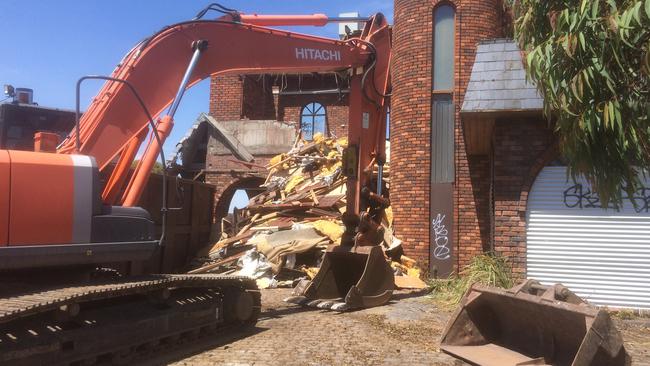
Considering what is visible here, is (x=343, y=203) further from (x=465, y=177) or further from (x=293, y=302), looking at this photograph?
(x=293, y=302)

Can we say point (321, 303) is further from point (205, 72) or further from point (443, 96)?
point (443, 96)

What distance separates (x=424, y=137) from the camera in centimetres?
1235

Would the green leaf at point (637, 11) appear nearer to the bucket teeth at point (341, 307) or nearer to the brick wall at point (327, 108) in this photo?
the bucket teeth at point (341, 307)

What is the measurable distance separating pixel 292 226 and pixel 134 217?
800 centimetres

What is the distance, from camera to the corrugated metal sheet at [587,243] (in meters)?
9.29

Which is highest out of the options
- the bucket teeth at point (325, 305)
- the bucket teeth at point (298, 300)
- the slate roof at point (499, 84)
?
the slate roof at point (499, 84)

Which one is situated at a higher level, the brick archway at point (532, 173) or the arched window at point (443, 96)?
the arched window at point (443, 96)

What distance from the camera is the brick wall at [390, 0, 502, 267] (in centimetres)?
1182

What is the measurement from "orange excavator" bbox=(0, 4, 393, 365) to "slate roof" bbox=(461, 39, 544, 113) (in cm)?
174

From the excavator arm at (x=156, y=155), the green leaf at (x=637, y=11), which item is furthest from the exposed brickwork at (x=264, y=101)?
the green leaf at (x=637, y=11)

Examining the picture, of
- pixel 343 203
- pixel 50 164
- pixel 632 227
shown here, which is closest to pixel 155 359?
pixel 50 164

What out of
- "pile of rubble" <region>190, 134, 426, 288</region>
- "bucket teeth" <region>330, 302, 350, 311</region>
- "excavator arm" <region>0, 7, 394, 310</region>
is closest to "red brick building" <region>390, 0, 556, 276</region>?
"pile of rubble" <region>190, 134, 426, 288</region>

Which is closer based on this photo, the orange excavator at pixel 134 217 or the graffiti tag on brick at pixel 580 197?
the orange excavator at pixel 134 217

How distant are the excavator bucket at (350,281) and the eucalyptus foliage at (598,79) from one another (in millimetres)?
5073
